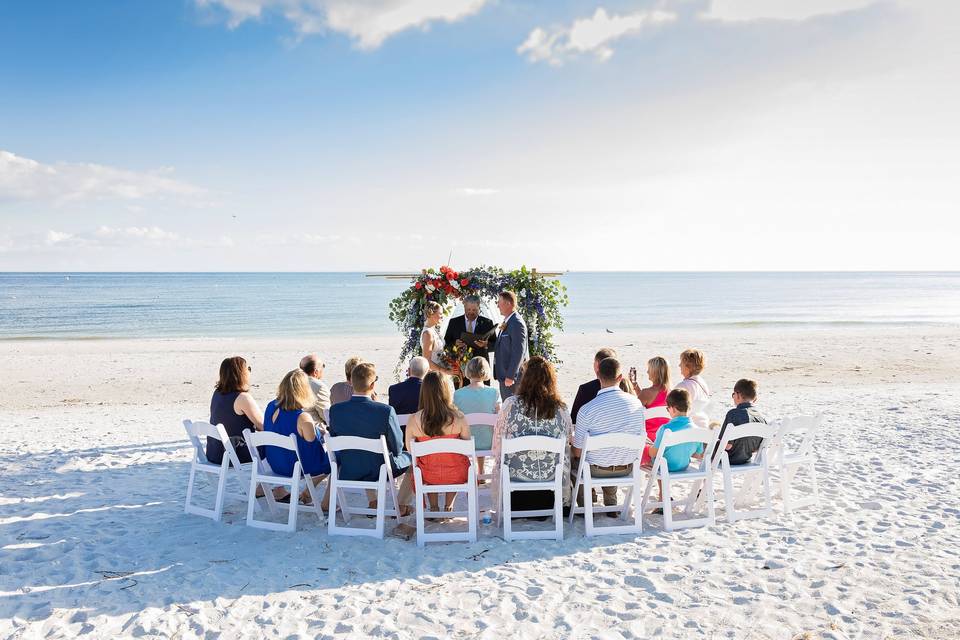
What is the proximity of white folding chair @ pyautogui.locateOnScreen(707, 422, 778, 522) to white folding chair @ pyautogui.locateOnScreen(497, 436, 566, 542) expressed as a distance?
4.11ft

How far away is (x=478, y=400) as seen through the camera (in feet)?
18.4

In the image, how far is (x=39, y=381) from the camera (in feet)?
46.6

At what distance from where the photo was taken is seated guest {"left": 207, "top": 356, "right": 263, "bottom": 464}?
5.63 m

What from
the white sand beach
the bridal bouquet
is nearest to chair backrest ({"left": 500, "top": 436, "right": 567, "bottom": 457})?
the white sand beach

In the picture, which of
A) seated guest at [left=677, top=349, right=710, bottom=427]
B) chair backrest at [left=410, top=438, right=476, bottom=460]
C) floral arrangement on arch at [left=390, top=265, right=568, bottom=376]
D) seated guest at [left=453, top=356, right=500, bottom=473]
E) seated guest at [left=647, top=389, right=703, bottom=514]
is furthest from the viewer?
floral arrangement on arch at [left=390, top=265, right=568, bottom=376]

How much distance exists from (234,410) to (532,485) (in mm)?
2738

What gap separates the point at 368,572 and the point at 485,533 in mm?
1080

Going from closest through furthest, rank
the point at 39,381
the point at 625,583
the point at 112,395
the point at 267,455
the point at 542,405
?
the point at 625,583, the point at 542,405, the point at 267,455, the point at 112,395, the point at 39,381

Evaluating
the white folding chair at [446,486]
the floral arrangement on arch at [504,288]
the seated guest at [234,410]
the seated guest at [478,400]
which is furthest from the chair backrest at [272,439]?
the floral arrangement on arch at [504,288]

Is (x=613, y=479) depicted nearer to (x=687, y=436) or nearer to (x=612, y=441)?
(x=612, y=441)

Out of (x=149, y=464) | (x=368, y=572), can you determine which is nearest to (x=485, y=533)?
(x=368, y=572)

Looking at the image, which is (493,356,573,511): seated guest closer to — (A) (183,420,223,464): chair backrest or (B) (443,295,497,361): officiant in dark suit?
(A) (183,420,223,464): chair backrest

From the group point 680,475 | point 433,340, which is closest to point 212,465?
point 433,340

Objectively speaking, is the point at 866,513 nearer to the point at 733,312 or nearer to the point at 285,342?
the point at 285,342
